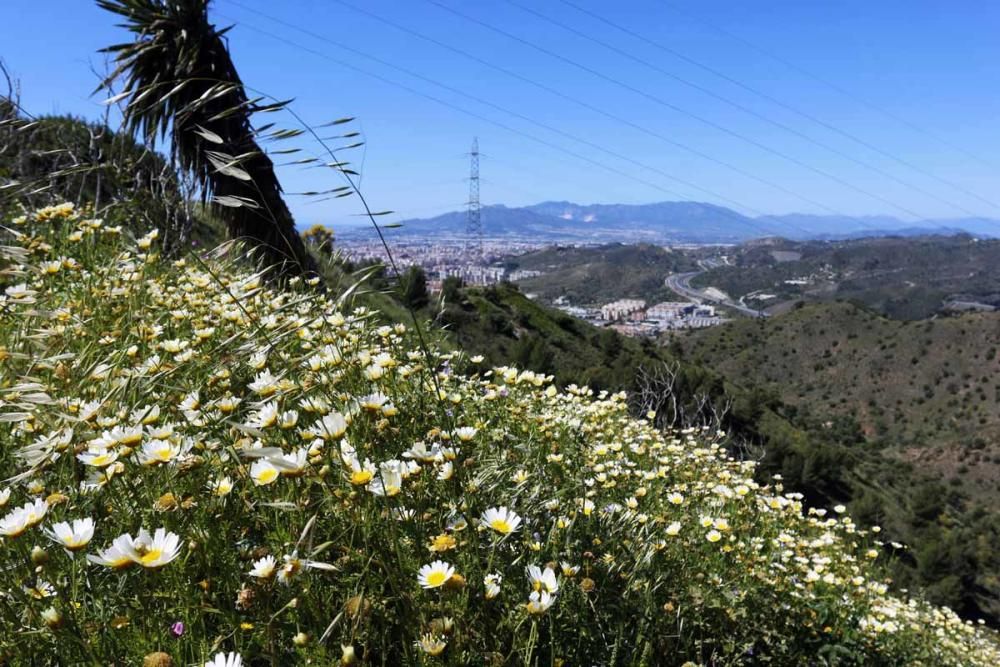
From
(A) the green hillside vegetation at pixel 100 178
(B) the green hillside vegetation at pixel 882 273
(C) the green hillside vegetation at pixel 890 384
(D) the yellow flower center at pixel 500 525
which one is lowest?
(C) the green hillside vegetation at pixel 890 384

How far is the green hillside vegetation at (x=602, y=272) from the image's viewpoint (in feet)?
486

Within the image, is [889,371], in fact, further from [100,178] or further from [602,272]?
[602,272]

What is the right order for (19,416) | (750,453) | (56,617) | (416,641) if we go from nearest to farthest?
1. (56,617)
2. (416,641)
3. (19,416)
4. (750,453)

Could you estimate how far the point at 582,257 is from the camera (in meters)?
176

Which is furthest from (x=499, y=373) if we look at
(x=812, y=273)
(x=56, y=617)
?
(x=812, y=273)

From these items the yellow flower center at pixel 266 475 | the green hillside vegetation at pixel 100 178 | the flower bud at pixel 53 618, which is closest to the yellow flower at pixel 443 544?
the yellow flower center at pixel 266 475

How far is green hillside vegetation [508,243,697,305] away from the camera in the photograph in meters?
148

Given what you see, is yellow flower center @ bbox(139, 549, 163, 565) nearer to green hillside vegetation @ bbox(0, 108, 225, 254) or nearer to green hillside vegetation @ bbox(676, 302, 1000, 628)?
green hillside vegetation @ bbox(0, 108, 225, 254)

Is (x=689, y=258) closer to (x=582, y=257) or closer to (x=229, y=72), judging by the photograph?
(x=582, y=257)

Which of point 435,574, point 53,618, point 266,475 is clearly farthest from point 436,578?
point 53,618

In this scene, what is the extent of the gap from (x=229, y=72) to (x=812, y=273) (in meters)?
168

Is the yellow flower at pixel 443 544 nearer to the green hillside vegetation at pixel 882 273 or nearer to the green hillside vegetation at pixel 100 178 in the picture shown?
the green hillside vegetation at pixel 100 178

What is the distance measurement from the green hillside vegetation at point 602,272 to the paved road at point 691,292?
8.44 feet

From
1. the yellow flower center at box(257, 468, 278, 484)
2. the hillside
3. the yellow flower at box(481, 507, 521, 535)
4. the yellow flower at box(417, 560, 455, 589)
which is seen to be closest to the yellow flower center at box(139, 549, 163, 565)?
the yellow flower center at box(257, 468, 278, 484)
